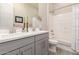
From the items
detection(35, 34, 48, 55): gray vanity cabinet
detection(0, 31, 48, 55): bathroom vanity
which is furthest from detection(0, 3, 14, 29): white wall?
detection(35, 34, 48, 55): gray vanity cabinet

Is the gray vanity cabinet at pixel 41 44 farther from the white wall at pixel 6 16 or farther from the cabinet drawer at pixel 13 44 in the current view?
the white wall at pixel 6 16

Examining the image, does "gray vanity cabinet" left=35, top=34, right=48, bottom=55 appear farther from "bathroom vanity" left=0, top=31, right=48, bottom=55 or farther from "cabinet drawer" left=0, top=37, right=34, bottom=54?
"cabinet drawer" left=0, top=37, right=34, bottom=54

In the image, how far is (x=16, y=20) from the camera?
1.09 m

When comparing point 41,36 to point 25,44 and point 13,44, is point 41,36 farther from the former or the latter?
point 13,44

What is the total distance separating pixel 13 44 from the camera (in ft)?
2.84

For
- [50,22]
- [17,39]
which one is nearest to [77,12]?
[50,22]

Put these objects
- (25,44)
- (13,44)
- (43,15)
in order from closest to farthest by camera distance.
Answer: (13,44) < (25,44) < (43,15)

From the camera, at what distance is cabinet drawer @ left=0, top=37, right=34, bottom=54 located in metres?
0.77

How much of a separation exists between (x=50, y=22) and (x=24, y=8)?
0.34m

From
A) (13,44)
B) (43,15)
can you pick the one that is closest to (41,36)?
(43,15)

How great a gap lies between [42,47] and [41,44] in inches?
1.5

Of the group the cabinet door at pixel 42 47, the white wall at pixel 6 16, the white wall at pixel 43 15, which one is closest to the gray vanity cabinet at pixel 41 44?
the cabinet door at pixel 42 47

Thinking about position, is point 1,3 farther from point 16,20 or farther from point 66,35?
point 66,35

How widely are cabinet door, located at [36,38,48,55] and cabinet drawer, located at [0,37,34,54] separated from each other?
137mm
